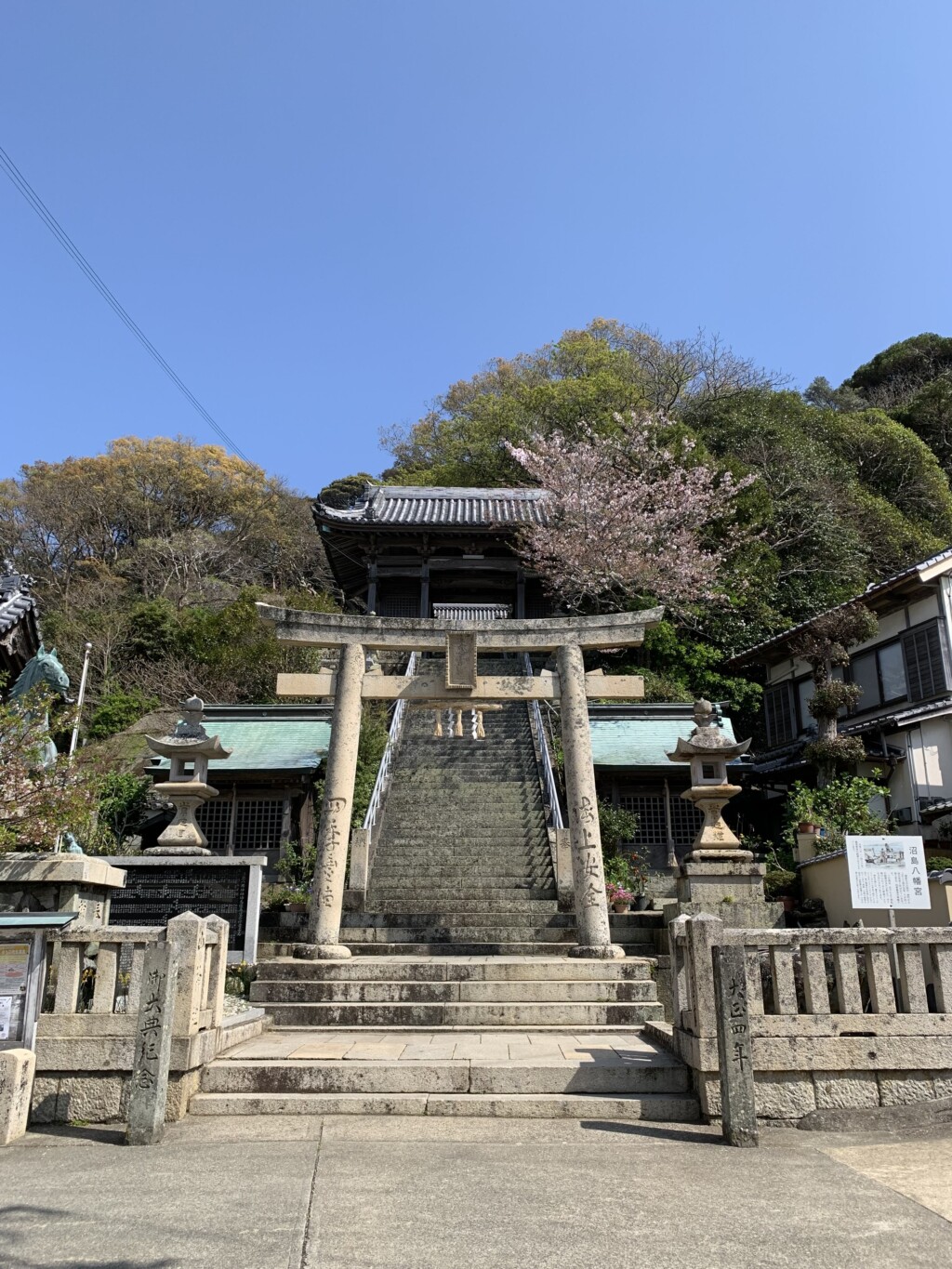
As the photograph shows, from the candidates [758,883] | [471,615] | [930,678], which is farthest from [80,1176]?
[471,615]

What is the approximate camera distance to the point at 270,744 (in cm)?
1969

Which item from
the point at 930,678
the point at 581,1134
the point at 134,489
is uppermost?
the point at 134,489

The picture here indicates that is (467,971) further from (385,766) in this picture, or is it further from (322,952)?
(385,766)

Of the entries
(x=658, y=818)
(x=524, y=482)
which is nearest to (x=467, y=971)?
(x=658, y=818)

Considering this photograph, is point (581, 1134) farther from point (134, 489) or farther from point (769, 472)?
point (134, 489)

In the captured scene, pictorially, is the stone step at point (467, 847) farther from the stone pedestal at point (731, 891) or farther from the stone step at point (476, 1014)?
the stone step at point (476, 1014)

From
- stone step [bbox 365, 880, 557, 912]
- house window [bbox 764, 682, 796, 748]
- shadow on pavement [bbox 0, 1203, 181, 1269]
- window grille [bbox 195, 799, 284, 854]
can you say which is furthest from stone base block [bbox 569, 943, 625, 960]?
house window [bbox 764, 682, 796, 748]

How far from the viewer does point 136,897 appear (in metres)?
11.8

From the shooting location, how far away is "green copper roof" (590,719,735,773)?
61.6ft

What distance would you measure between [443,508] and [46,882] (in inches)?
1045

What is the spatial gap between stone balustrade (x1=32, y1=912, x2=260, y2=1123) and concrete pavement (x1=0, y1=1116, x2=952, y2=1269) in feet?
0.77

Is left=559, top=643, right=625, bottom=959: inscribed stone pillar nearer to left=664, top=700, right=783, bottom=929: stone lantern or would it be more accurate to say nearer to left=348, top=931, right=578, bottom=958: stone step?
left=348, top=931, right=578, bottom=958: stone step

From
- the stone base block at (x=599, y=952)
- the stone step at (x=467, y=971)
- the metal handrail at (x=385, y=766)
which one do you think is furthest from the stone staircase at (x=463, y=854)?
the stone step at (x=467, y=971)

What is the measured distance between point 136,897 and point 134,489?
31587 millimetres
